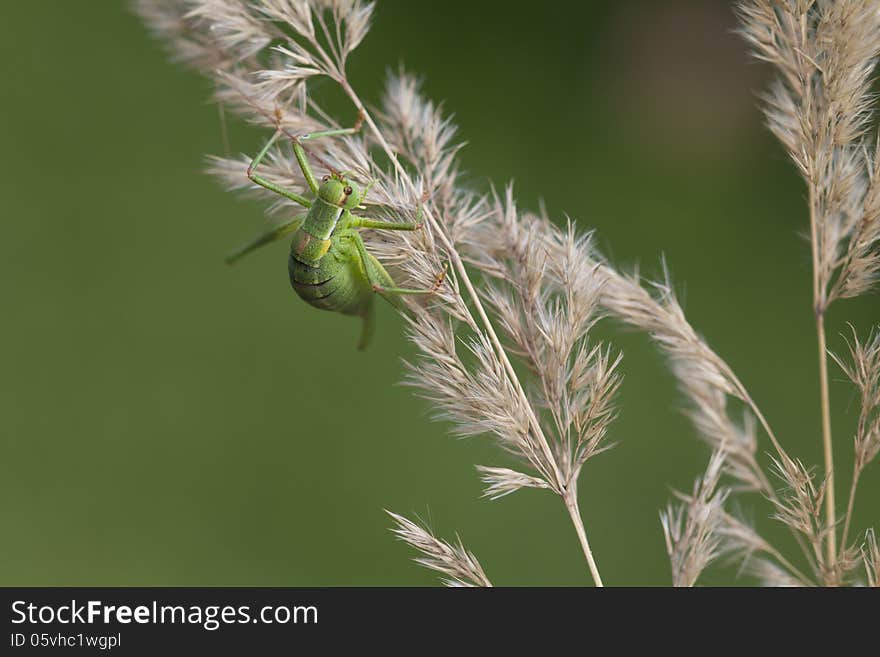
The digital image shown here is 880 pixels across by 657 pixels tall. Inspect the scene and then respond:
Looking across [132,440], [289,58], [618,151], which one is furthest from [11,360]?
[618,151]

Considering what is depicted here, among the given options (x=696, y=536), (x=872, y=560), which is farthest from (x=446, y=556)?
(x=872, y=560)

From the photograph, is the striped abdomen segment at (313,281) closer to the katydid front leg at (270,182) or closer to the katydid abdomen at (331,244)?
the katydid abdomen at (331,244)

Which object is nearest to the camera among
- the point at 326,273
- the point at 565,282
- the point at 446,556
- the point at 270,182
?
the point at 446,556

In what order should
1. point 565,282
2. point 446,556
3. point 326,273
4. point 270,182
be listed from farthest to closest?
point 326,273 → point 270,182 → point 565,282 → point 446,556

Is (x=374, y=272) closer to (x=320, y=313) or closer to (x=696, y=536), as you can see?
(x=696, y=536)

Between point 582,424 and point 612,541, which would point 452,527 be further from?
point 582,424

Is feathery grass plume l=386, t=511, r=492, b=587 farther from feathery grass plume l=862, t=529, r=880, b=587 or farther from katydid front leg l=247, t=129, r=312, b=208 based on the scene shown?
katydid front leg l=247, t=129, r=312, b=208
